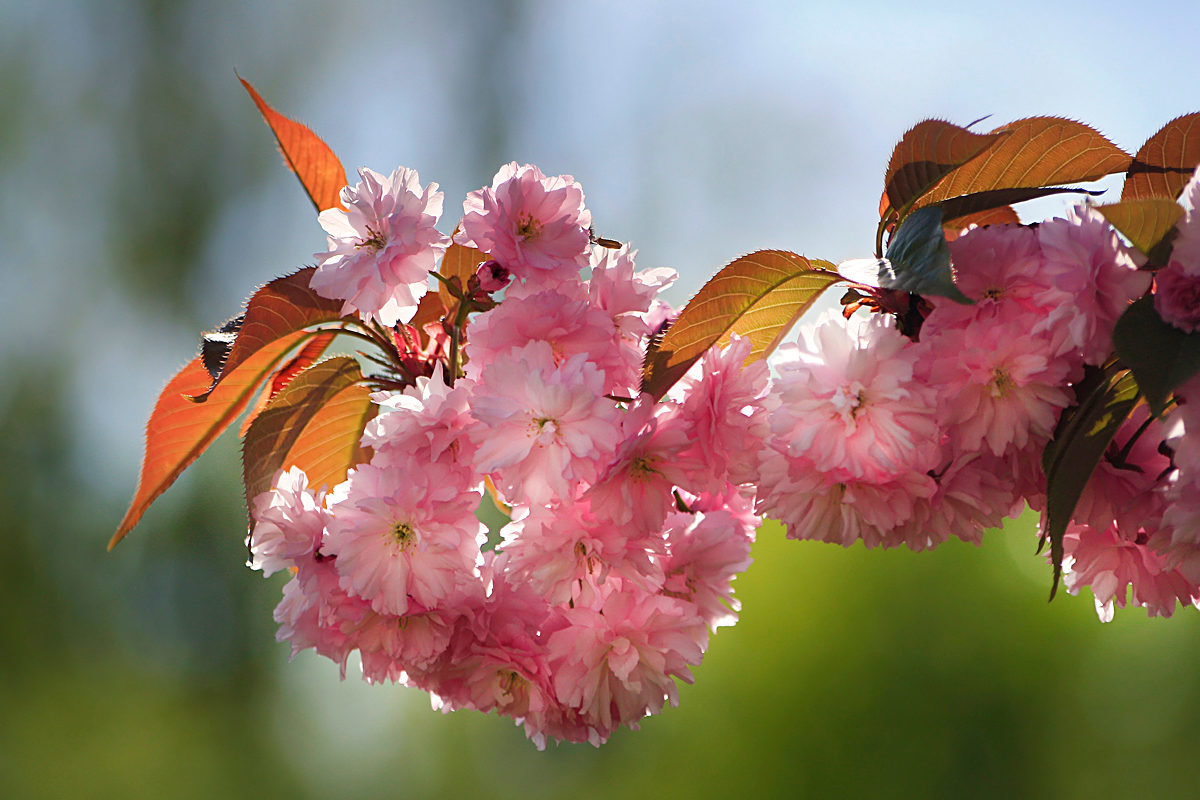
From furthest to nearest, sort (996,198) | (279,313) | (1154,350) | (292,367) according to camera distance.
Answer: (292,367), (279,313), (996,198), (1154,350)

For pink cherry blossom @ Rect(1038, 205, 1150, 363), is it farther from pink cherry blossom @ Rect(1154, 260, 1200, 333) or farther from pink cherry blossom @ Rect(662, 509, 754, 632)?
pink cherry blossom @ Rect(662, 509, 754, 632)

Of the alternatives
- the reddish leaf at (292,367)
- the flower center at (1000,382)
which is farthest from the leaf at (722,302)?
the reddish leaf at (292,367)

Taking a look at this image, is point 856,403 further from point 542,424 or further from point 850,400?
point 542,424

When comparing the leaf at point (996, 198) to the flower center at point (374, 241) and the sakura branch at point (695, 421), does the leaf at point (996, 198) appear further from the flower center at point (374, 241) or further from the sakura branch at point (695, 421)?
the flower center at point (374, 241)

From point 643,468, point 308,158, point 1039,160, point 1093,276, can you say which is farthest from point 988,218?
point 308,158

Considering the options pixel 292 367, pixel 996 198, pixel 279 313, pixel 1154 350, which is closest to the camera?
pixel 1154 350

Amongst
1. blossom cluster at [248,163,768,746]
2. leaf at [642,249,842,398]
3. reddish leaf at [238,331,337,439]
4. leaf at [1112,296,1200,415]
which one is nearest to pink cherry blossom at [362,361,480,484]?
blossom cluster at [248,163,768,746]

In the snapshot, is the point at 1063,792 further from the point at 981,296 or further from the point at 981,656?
the point at 981,296
